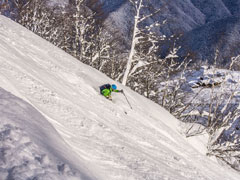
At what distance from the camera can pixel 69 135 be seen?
3500 mm

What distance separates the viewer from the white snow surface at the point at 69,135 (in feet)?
6.43

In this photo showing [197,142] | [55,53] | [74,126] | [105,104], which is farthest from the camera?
[197,142]

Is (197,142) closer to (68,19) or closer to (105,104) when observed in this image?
(105,104)

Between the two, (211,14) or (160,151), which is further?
(211,14)

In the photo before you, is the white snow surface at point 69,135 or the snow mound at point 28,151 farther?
the white snow surface at point 69,135

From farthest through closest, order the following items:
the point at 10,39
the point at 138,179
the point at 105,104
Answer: the point at 10,39 < the point at 105,104 < the point at 138,179

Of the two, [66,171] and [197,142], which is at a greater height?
[66,171]

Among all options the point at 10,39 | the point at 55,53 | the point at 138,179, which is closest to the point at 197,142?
the point at 55,53

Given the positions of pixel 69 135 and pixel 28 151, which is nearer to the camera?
pixel 28 151

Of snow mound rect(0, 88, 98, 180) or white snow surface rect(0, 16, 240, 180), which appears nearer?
snow mound rect(0, 88, 98, 180)

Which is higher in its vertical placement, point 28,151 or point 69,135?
point 28,151

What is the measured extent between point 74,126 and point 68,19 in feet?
63.0

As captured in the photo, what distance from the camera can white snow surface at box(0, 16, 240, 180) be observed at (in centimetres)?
196

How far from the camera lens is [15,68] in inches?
185
